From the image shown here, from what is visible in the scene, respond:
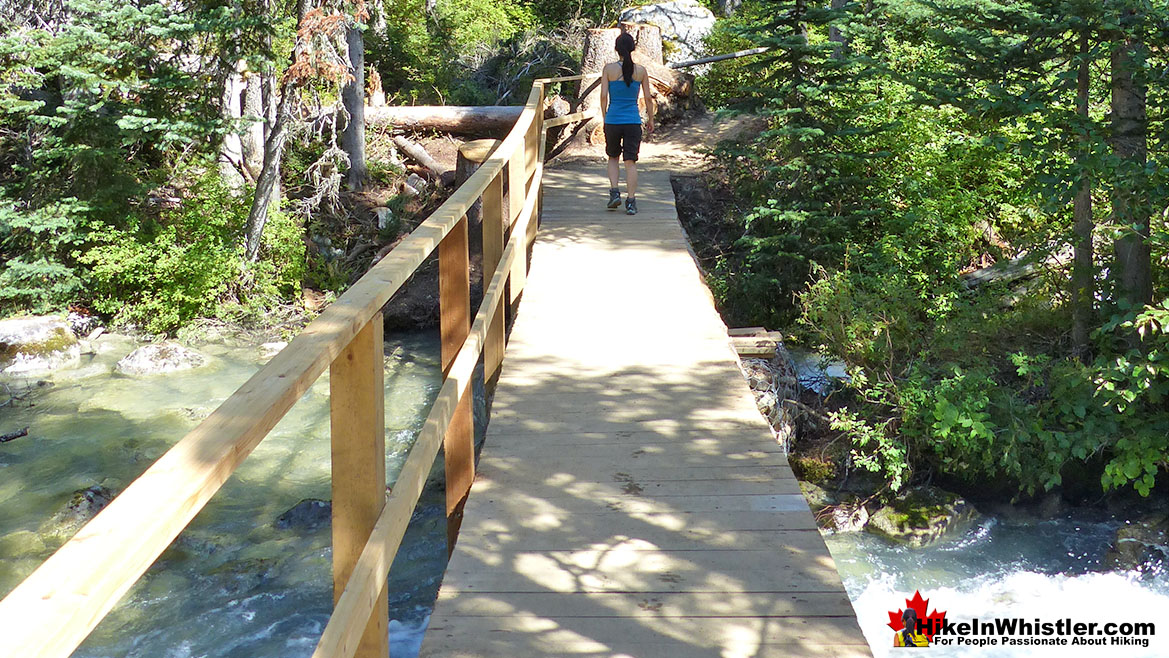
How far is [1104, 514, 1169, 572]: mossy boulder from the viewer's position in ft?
25.6

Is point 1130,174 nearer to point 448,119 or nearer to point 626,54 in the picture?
point 626,54

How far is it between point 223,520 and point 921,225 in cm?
742

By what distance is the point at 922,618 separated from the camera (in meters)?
7.29

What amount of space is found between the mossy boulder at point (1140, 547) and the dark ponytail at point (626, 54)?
19.2ft

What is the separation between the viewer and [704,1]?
81.4ft

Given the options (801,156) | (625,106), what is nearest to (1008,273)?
(801,156)

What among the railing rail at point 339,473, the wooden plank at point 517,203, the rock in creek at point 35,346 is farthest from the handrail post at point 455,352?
the rock in creek at point 35,346

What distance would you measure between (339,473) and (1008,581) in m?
6.61

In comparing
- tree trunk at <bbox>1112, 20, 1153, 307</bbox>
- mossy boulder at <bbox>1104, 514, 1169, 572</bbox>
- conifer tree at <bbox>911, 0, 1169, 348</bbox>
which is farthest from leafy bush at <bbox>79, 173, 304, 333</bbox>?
mossy boulder at <bbox>1104, 514, 1169, 572</bbox>

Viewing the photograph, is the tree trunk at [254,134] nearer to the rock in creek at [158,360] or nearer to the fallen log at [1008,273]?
the rock in creek at [158,360]

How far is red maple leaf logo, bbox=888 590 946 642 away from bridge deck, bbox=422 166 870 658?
2.51 metres

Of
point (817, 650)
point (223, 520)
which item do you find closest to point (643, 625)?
point (817, 650)

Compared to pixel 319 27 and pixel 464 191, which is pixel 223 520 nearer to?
pixel 464 191

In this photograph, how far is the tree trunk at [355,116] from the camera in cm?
1538
